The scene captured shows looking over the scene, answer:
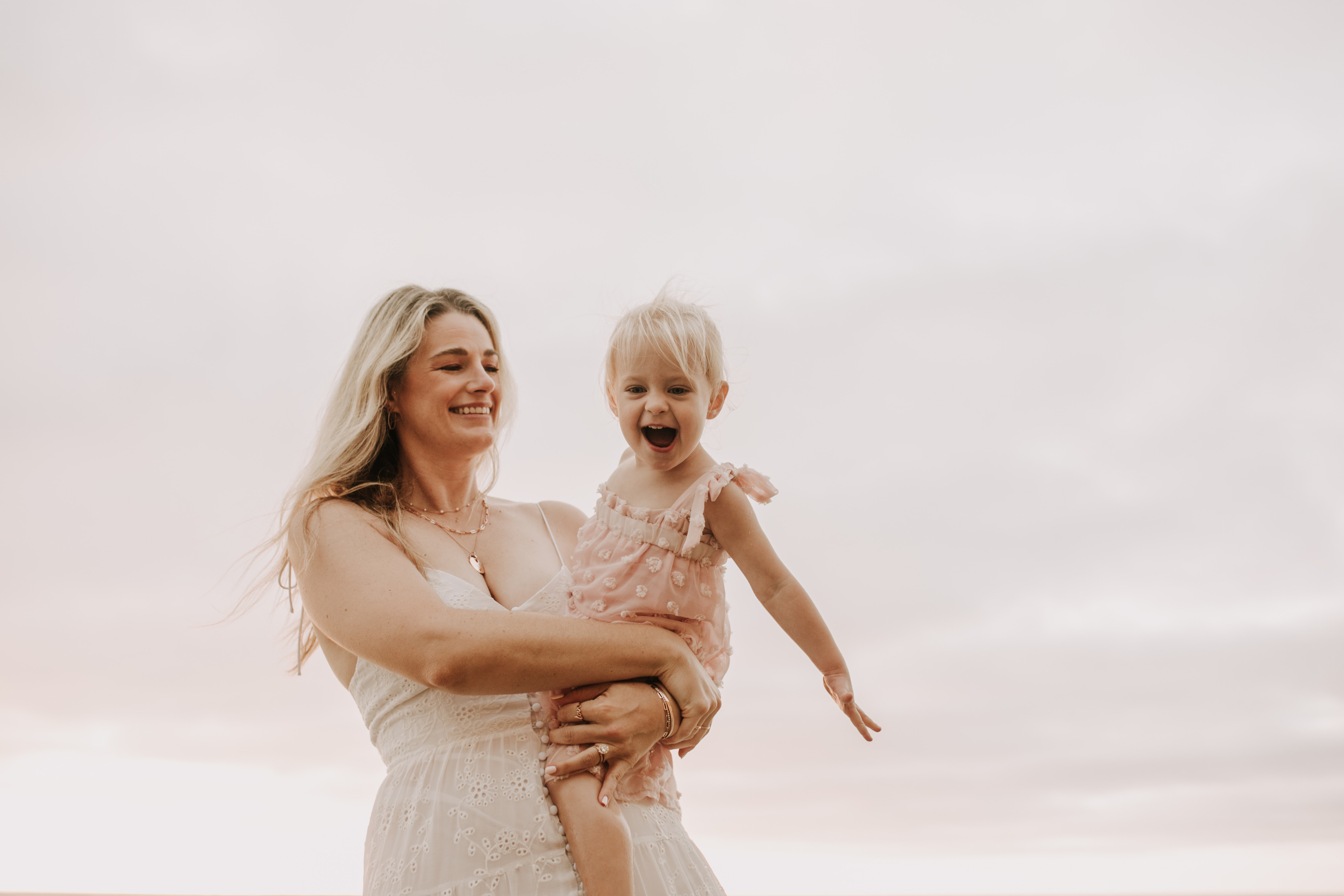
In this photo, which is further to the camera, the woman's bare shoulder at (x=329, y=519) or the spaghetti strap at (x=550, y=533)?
the spaghetti strap at (x=550, y=533)

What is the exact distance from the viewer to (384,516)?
10.3 feet

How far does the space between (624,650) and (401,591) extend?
2.06ft

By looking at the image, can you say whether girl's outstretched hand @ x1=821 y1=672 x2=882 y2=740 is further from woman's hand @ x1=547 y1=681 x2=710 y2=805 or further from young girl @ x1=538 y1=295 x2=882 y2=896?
woman's hand @ x1=547 y1=681 x2=710 y2=805

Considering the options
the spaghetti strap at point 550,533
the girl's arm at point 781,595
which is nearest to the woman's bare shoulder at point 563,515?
the spaghetti strap at point 550,533

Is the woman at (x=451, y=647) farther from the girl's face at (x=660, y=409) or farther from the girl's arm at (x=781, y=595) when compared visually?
the girl's face at (x=660, y=409)

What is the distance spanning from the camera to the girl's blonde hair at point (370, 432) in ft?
10.3

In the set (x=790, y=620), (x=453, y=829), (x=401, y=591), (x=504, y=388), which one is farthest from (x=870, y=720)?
(x=504, y=388)

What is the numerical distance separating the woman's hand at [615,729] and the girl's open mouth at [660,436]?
0.78 meters

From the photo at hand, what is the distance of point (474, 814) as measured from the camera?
2770mm

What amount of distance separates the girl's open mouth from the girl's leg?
1.03 meters

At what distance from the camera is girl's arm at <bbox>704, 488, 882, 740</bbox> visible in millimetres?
3062

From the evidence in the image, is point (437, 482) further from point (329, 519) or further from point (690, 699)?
point (690, 699)

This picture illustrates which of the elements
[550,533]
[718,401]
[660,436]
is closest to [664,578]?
[660,436]

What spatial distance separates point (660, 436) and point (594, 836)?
122cm
